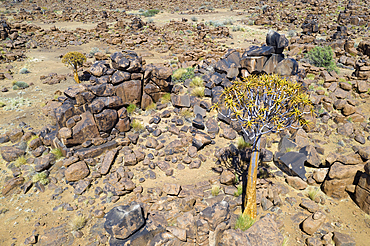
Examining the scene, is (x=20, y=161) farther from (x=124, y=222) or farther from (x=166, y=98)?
(x=166, y=98)

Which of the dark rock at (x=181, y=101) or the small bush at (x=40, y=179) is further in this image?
the dark rock at (x=181, y=101)

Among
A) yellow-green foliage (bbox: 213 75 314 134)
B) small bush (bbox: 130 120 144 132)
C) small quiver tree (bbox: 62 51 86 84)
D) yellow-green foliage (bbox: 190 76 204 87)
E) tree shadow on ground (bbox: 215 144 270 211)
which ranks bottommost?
tree shadow on ground (bbox: 215 144 270 211)

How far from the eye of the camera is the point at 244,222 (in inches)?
275

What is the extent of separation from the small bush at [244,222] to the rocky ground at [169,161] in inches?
5.8

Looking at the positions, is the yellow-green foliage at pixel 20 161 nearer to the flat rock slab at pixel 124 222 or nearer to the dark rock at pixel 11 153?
the dark rock at pixel 11 153

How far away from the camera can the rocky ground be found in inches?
275

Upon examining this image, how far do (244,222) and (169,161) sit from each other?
15.2 feet

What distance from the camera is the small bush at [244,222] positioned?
689cm

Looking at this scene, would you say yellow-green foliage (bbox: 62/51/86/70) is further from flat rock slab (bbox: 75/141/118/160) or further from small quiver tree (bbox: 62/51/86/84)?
flat rock slab (bbox: 75/141/118/160)

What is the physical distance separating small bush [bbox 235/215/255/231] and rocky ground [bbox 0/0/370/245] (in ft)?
0.48

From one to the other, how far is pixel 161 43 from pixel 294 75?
22.2 meters

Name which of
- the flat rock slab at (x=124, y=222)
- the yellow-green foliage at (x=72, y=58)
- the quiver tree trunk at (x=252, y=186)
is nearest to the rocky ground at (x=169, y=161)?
the flat rock slab at (x=124, y=222)

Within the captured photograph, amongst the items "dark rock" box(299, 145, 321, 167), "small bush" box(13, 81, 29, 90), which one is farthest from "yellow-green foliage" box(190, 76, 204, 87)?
"small bush" box(13, 81, 29, 90)

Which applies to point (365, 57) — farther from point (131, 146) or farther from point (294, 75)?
point (131, 146)
